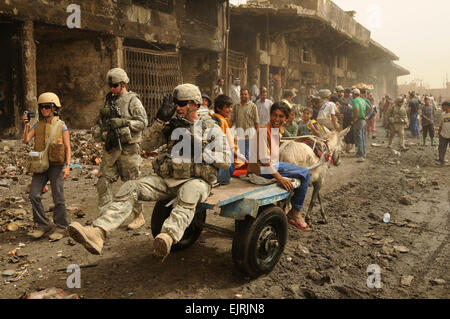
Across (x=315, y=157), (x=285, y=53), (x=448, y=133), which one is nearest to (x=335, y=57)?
(x=285, y=53)

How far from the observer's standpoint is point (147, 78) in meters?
10.5

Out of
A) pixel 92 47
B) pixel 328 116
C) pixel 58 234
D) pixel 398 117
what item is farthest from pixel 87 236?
Answer: pixel 398 117

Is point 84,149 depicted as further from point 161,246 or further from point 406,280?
point 406,280

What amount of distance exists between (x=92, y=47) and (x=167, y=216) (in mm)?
7388

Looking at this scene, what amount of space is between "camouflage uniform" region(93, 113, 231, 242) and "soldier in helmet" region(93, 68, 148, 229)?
0.93 metres

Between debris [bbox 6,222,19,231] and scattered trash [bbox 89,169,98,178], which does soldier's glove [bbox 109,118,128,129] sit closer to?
debris [bbox 6,222,19,231]

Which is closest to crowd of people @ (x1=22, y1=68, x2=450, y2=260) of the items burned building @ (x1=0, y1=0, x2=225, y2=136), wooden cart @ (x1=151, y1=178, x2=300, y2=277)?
wooden cart @ (x1=151, y1=178, x2=300, y2=277)

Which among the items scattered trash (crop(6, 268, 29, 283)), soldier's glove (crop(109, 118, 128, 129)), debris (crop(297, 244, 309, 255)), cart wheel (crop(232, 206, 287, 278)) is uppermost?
soldier's glove (crop(109, 118, 128, 129))

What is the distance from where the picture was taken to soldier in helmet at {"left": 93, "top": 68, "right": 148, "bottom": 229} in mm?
4148

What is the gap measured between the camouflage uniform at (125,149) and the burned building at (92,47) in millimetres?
4607

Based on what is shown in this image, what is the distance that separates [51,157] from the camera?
4184 millimetres

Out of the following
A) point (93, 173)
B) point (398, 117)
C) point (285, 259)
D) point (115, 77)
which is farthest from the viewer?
point (398, 117)

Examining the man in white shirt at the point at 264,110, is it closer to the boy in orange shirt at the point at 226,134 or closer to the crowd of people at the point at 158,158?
the crowd of people at the point at 158,158

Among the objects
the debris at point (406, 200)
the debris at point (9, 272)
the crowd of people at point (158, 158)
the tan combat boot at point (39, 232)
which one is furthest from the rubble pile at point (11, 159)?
the debris at point (406, 200)
